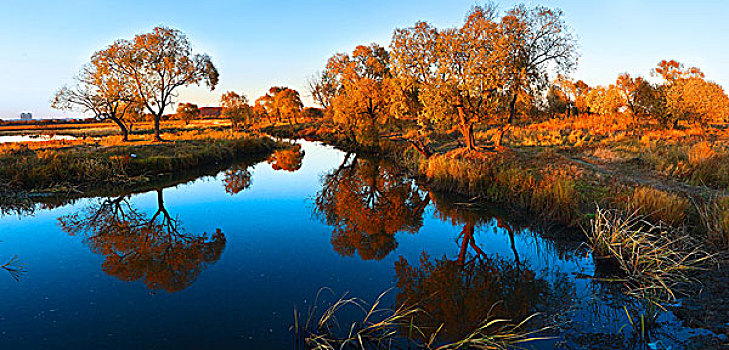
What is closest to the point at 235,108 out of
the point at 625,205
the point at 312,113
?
the point at 312,113

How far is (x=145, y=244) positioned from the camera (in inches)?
404

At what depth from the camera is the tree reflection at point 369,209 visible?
10727 mm

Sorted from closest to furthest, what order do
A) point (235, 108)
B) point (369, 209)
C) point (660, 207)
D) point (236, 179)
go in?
1. point (660, 207)
2. point (369, 209)
3. point (236, 179)
4. point (235, 108)

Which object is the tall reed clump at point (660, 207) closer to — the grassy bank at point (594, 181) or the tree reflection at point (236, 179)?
the grassy bank at point (594, 181)

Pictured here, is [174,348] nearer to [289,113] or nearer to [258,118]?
[289,113]

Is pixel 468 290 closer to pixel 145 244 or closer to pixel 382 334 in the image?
pixel 382 334

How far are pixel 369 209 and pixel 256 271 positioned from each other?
7007mm

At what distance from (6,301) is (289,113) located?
240 ft

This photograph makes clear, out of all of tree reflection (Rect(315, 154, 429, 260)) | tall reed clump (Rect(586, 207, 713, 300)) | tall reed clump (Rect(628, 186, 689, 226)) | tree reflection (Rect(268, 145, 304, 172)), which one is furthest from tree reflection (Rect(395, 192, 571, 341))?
tree reflection (Rect(268, 145, 304, 172))

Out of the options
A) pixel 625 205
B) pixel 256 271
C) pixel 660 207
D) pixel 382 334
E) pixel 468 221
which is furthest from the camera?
pixel 468 221

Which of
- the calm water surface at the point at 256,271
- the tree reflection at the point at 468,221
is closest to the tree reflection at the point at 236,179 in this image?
the calm water surface at the point at 256,271

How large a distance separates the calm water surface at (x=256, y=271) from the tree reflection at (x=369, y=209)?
0.10 meters

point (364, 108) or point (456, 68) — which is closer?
point (456, 68)

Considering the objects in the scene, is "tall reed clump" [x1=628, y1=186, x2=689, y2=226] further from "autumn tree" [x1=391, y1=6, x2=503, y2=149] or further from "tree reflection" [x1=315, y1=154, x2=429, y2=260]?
"autumn tree" [x1=391, y1=6, x2=503, y2=149]
